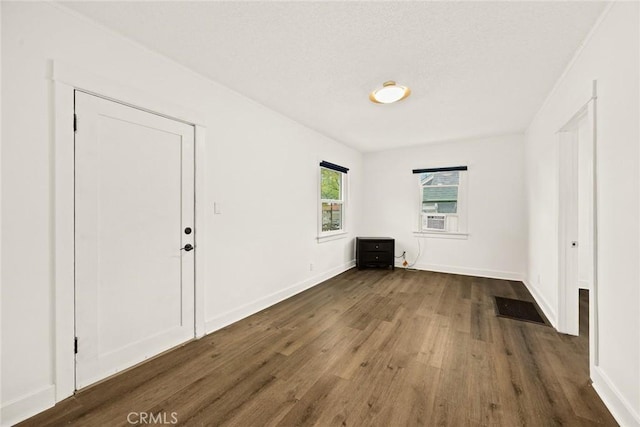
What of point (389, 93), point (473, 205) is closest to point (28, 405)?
point (389, 93)

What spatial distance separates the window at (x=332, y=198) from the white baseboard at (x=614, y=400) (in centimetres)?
336

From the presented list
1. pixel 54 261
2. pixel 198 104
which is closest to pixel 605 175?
pixel 198 104

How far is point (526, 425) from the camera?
1.48m

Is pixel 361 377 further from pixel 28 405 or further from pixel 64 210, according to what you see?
pixel 64 210

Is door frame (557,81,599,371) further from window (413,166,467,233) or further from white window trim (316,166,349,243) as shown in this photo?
white window trim (316,166,349,243)

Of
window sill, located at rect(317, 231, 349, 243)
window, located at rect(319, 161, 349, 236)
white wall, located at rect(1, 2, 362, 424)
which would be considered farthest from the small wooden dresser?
white wall, located at rect(1, 2, 362, 424)

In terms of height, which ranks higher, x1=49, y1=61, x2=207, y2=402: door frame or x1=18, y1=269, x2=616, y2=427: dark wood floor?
x1=49, y1=61, x2=207, y2=402: door frame

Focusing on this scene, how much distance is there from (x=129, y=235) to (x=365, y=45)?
2371 mm

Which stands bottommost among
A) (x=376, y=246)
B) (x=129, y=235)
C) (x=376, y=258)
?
(x=376, y=258)

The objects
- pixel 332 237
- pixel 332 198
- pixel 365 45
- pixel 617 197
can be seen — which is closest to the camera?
pixel 617 197

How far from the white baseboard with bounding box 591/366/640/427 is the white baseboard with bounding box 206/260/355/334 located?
117 inches

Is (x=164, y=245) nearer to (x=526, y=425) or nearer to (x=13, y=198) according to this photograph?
(x=13, y=198)

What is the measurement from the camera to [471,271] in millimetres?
4875

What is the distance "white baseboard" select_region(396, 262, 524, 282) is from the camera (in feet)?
14.9
